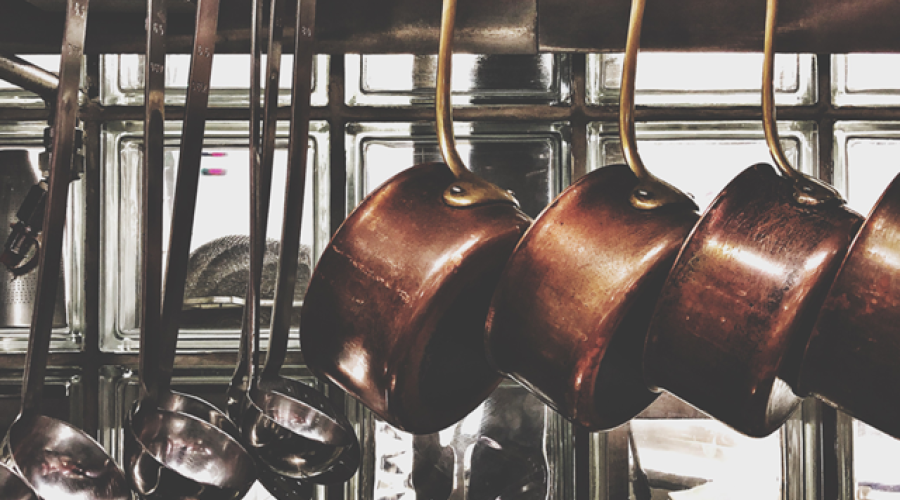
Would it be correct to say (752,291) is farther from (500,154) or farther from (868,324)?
(500,154)

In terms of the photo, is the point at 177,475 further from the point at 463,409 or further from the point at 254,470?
the point at 463,409

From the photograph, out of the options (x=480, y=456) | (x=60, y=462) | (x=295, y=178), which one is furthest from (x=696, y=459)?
(x=60, y=462)

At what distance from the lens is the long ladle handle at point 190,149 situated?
562 millimetres

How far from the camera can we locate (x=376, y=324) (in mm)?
575

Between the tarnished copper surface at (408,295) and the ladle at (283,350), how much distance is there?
0.20 ft

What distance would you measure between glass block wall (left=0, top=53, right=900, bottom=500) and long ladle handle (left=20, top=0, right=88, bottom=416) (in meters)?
0.60

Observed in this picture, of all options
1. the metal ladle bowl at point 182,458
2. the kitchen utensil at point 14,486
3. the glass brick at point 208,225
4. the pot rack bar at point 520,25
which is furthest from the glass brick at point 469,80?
the kitchen utensil at point 14,486

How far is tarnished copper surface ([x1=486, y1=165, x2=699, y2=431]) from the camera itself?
0.51m

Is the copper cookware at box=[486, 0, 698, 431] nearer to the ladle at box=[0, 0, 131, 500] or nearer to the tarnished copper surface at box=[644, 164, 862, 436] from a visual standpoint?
the tarnished copper surface at box=[644, 164, 862, 436]

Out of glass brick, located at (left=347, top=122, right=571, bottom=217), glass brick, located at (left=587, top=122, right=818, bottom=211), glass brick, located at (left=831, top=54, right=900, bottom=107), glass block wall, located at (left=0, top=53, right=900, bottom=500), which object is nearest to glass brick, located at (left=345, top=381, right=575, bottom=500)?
glass block wall, located at (left=0, top=53, right=900, bottom=500)

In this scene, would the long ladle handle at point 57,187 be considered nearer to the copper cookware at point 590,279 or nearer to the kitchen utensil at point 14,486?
the kitchen utensil at point 14,486

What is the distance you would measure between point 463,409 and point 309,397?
187 millimetres

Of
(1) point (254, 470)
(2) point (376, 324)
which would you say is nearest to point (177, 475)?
(1) point (254, 470)

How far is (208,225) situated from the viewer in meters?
1.15
